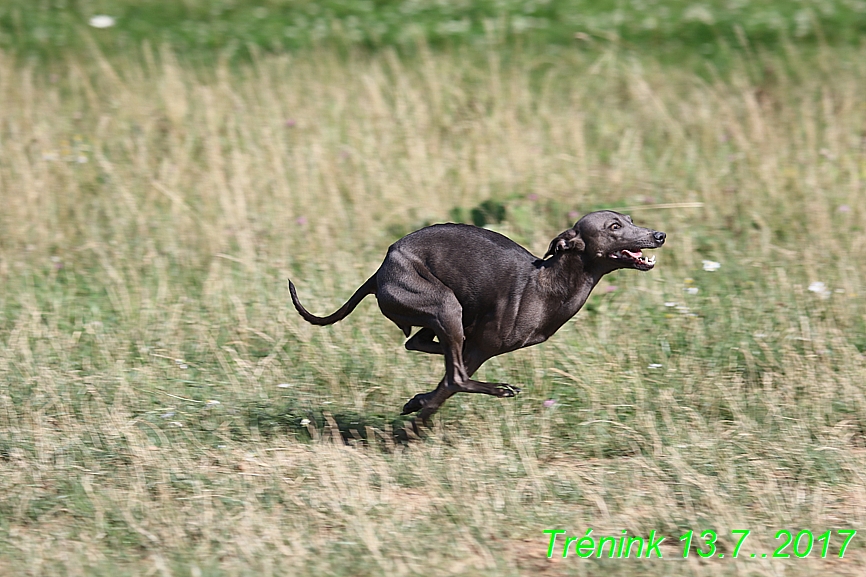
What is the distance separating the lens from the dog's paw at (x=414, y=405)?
5.25 metres

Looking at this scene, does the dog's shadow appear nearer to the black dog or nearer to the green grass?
the black dog

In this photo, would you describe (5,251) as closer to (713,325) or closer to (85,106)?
(85,106)

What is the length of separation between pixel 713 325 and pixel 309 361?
2.34m

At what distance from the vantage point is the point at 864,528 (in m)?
4.44

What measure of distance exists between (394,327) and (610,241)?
2.02m

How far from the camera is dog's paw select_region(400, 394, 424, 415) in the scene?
5.25m

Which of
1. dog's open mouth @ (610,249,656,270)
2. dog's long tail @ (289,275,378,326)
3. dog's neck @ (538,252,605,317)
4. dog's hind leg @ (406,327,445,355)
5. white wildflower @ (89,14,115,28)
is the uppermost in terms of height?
white wildflower @ (89,14,115,28)

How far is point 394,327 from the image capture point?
21.6 feet

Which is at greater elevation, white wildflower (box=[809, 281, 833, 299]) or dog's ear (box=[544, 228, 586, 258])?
dog's ear (box=[544, 228, 586, 258])

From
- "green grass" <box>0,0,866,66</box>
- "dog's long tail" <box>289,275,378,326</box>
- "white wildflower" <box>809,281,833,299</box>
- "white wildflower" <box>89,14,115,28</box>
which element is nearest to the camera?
"dog's long tail" <box>289,275,378,326</box>

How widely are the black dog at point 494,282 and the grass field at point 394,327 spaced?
0.53 meters

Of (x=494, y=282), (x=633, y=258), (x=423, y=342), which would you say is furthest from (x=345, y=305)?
(x=633, y=258)

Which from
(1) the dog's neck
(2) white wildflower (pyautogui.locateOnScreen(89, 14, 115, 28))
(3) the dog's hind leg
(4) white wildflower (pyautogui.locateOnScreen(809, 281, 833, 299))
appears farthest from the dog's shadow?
(2) white wildflower (pyautogui.locateOnScreen(89, 14, 115, 28))

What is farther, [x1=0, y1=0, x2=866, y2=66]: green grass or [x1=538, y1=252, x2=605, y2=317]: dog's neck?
[x1=0, y1=0, x2=866, y2=66]: green grass
